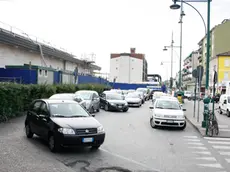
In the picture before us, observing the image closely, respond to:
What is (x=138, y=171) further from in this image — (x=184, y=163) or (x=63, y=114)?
(x=63, y=114)

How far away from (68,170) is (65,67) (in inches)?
1418

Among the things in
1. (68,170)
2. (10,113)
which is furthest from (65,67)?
(68,170)

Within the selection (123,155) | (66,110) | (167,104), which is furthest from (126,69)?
(123,155)

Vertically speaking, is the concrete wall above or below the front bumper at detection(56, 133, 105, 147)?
above

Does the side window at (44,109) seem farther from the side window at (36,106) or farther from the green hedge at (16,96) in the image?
the green hedge at (16,96)

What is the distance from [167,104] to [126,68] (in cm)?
8584

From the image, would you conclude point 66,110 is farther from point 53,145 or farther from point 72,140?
point 72,140

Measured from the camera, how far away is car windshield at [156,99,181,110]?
15.1 meters

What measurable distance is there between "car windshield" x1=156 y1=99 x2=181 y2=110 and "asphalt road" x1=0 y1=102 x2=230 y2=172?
372cm

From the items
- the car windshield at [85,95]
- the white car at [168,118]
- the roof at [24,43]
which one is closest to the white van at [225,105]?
the white car at [168,118]

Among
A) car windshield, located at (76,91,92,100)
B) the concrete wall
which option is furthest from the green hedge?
the concrete wall

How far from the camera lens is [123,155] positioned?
8086mm

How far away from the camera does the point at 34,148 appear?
335 inches

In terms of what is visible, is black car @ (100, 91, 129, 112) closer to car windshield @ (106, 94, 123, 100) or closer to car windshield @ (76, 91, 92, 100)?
car windshield @ (106, 94, 123, 100)
